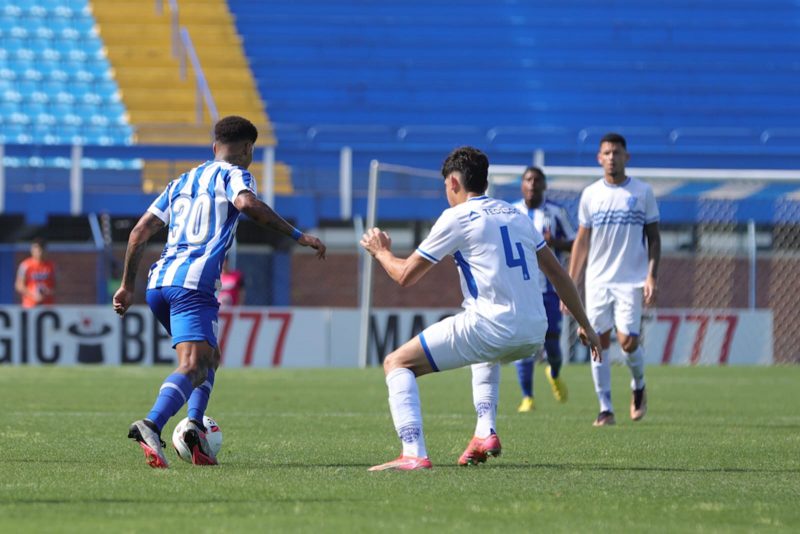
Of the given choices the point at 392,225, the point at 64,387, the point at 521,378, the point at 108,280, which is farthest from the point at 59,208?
the point at 521,378

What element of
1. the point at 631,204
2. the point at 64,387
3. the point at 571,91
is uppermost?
the point at 571,91

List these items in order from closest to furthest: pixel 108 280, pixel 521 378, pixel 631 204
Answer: pixel 631 204 < pixel 521 378 < pixel 108 280

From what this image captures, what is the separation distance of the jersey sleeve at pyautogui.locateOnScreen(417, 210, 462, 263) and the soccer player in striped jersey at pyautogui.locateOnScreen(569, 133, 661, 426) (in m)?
4.11

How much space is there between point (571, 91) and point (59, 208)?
11.4 m

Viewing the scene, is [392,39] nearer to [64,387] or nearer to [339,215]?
[339,215]

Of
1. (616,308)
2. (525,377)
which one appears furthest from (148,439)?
(525,377)

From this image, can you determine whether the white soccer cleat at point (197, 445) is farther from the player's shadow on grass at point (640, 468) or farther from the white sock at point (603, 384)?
the white sock at point (603, 384)

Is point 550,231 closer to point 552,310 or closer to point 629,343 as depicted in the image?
point 552,310

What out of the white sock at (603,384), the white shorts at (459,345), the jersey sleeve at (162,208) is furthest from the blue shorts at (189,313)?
the white sock at (603,384)

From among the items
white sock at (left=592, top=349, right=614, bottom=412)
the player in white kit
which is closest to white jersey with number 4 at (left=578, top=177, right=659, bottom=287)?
white sock at (left=592, top=349, right=614, bottom=412)

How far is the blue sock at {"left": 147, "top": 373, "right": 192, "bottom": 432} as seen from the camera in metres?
7.34

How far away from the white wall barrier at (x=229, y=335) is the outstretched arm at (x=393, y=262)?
13.5 m

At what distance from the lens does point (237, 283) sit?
71.5 ft

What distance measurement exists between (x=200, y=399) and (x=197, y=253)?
85cm
